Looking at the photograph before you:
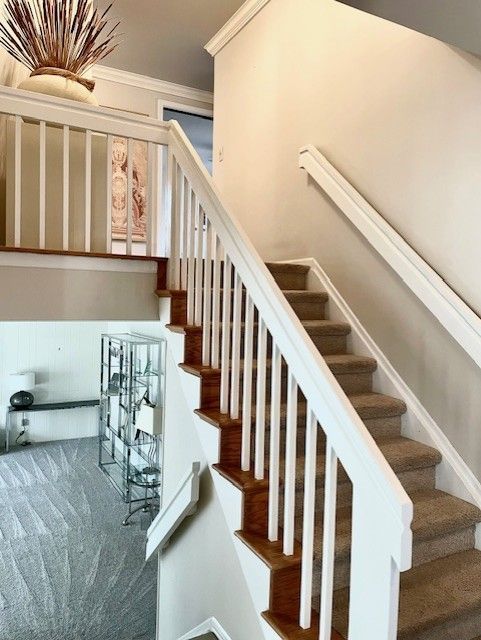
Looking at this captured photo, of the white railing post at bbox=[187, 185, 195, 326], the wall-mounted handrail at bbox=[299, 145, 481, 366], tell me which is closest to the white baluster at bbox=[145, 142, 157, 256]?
the white railing post at bbox=[187, 185, 195, 326]

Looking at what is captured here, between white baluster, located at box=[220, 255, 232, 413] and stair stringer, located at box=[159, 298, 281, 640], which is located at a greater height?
white baluster, located at box=[220, 255, 232, 413]

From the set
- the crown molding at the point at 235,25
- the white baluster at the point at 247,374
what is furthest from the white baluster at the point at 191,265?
the crown molding at the point at 235,25

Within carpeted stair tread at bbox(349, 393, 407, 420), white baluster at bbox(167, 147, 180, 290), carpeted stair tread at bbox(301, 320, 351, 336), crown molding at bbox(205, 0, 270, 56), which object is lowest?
carpeted stair tread at bbox(349, 393, 407, 420)

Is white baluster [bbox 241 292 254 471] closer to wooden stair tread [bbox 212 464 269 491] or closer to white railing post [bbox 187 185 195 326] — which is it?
wooden stair tread [bbox 212 464 269 491]

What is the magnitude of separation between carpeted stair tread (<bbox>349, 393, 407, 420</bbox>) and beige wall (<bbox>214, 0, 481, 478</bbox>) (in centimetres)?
13

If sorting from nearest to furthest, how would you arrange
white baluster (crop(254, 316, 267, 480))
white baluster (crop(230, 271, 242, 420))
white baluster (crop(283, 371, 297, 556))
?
white baluster (crop(283, 371, 297, 556))
white baluster (crop(254, 316, 267, 480))
white baluster (crop(230, 271, 242, 420))

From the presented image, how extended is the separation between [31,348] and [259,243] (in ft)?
15.9

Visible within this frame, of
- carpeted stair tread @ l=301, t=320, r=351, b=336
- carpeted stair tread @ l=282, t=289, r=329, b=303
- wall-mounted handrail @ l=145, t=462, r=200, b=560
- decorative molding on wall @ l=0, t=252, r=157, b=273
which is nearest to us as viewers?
wall-mounted handrail @ l=145, t=462, r=200, b=560

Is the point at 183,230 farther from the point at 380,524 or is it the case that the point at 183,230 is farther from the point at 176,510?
the point at 380,524

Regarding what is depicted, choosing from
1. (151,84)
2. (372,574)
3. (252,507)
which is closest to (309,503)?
(372,574)

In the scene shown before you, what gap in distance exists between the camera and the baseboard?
2.19m

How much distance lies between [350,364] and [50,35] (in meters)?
2.71

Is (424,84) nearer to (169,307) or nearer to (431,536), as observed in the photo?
(169,307)

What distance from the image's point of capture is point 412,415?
96.7 inches
